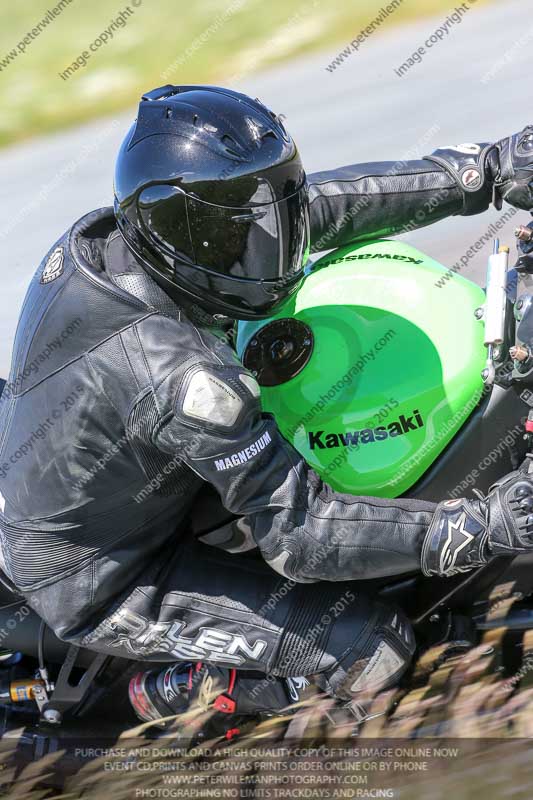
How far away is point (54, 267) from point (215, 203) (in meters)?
0.48

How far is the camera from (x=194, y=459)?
218 centimetres

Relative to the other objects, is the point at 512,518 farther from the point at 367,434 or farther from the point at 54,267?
the point at 54,267

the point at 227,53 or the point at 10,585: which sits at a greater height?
the point at 10,585

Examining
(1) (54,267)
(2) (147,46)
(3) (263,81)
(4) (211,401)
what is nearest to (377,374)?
(4) (211,401)

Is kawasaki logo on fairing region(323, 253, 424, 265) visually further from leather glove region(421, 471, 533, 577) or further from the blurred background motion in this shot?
the blurred background motion

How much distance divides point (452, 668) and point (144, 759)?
3.18 feet

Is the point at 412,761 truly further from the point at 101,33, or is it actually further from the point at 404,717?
the point at 101,33

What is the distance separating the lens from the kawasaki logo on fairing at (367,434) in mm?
2486

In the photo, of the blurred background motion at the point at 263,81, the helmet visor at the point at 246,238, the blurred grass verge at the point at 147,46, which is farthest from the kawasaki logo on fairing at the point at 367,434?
the blurred grass verge at the point at 147,46

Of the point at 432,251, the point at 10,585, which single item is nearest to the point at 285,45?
the point at 432,251

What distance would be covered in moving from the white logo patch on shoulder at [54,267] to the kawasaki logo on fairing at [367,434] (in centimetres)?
74

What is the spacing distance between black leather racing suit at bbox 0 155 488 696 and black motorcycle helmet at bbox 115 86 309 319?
0.32 ft

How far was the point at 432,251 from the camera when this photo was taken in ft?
16.7

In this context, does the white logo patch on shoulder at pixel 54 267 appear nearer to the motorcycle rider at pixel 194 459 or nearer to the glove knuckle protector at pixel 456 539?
the motorcycle rider at pixel 194 459
